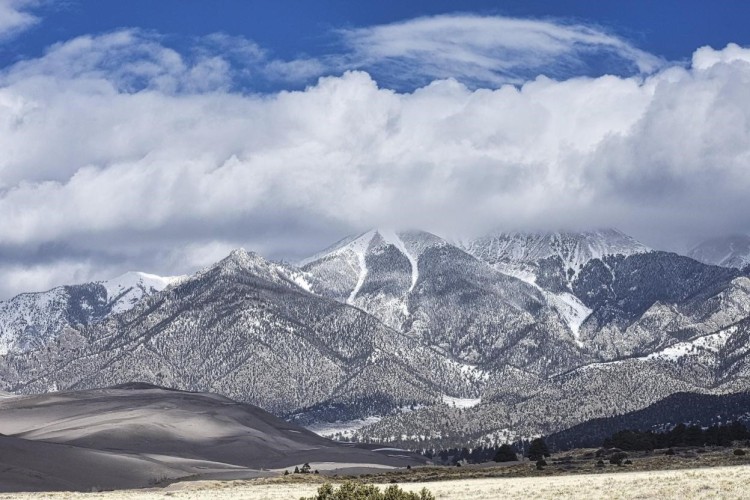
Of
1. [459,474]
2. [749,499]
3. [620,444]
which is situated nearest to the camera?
[749,499]

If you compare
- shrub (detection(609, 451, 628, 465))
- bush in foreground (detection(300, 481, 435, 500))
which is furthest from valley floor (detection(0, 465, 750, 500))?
shrub (detection(609, 451, 628, 465))

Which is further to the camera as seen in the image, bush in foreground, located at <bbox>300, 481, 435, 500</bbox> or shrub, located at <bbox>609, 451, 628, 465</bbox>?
shrub, located at <bbox>609, 451, 628, 465</bbox>

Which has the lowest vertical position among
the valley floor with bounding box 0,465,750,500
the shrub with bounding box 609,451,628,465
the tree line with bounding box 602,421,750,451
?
the valley floor with bounding box 0,465,750,500

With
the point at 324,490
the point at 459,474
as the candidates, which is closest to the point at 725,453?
the point at 459,474

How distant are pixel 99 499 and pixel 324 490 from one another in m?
41.6

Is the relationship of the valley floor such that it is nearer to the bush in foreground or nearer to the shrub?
the bush in foreground

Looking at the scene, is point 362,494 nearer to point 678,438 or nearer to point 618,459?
point 618,459

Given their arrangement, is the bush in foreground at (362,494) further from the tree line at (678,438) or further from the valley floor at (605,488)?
the tree line at (678,438)

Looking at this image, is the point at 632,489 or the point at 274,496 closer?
the point at 632,489

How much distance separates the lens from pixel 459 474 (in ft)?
447

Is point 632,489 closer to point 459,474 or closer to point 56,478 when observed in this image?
point 459,474

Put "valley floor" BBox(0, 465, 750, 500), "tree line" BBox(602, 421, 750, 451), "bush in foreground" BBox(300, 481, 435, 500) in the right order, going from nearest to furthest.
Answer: "bush in foreground" BBox(300, 481, 435, 500)
"valley floor" BBox(0, 465, 750, 500)
"tree line" BBox(602, 421, 750, 451)

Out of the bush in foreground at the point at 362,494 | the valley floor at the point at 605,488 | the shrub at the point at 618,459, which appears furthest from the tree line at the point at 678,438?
the bush in foreground at the point at 362,494

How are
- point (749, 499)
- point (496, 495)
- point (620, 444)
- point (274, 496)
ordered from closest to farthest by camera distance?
point (749, 499) → point (496, 495) → point (274, 496) → point (620, 444)
